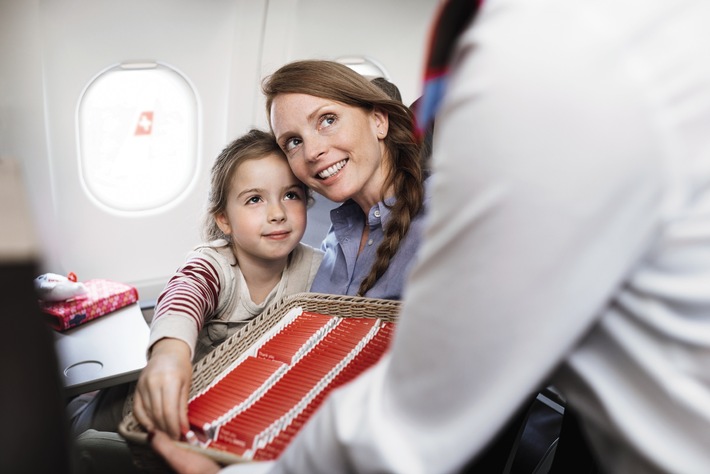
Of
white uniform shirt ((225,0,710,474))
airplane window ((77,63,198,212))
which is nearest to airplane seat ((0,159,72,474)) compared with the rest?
white uniform shirt ((225,0,710,474))

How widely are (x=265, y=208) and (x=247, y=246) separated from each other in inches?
5.1

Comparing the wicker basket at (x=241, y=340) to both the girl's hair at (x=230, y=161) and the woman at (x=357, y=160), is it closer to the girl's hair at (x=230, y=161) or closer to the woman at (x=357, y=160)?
the woman at (x=357, y=160)

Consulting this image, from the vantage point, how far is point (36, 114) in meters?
2.60

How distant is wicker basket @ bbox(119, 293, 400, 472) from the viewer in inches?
41.1

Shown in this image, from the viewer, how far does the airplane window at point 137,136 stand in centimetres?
285

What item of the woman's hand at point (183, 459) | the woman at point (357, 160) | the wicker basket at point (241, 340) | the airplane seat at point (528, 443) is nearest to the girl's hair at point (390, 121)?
the woman at point (357, 160)

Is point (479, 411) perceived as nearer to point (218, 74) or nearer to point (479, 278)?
point (479, 278)

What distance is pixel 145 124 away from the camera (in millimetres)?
3039

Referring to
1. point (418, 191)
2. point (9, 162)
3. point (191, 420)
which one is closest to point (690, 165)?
point (9, 162)

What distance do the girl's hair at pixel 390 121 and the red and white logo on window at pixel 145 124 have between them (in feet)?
4.33

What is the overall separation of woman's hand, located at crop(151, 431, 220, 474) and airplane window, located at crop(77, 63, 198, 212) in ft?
7.05

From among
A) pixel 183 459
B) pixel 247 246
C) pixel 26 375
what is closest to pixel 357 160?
pixel 247 246

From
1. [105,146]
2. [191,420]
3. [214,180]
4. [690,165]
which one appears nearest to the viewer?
[690,165]

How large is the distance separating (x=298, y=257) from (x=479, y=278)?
159 cm
